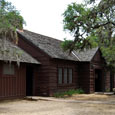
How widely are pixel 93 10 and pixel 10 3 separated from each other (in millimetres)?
6046

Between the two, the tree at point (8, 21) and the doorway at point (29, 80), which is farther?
the doorway at point (29, 80)

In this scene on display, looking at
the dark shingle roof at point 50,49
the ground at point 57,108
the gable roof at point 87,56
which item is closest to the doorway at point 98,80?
the gable roof at point 87,56

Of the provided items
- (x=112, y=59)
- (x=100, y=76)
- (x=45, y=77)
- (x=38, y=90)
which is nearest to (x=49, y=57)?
(x=45, y=77)

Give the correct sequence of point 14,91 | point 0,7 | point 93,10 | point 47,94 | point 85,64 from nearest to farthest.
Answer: point 0,7 < point 93,10 < point 14,91 < point 47,94 < point 85,64

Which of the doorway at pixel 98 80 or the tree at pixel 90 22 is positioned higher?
the tree at pixel 90 22

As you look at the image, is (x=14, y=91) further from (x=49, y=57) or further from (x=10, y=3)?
(x=10, y=3)

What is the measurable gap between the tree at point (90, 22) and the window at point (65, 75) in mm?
2053

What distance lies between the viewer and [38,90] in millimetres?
17984

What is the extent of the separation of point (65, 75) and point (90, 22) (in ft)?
18.2

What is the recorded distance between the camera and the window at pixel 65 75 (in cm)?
1919

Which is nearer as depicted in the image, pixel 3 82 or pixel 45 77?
pixel 3 82

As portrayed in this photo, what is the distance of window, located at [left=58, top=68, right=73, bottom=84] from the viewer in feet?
62.9

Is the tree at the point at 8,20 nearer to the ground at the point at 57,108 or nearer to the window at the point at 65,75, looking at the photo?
the ground at the point at 57,108

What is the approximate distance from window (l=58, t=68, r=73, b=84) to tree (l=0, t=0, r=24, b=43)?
8516mm
